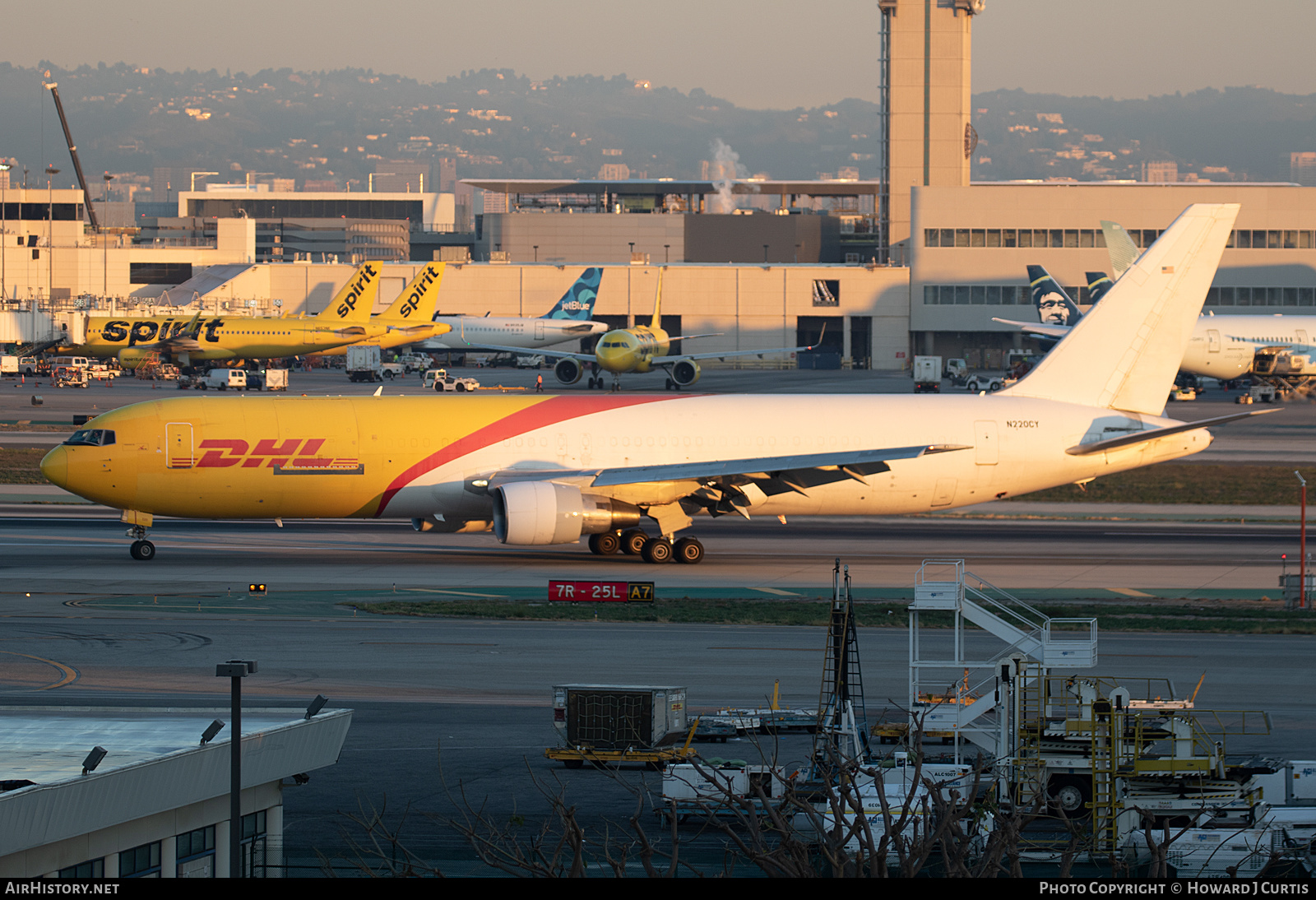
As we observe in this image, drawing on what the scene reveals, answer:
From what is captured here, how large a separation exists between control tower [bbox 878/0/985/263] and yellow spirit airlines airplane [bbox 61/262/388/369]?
68.0 metres

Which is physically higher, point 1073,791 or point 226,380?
point 226,380

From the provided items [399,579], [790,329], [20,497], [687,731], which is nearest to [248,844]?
[687,731]

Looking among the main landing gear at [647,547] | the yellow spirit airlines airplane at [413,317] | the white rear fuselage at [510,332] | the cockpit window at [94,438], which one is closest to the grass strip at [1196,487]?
the main landing gear at [647,547]

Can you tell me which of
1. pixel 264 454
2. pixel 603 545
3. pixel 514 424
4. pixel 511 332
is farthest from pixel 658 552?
pixel 511 332

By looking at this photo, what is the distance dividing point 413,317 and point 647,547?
98993 millimetres

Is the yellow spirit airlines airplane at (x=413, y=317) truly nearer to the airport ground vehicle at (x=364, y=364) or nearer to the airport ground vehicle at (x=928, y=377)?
the airport ground vehicle at (x=364, y=364)

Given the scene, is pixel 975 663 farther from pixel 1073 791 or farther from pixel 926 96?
pixel 926 96

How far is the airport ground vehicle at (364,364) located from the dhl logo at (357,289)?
13655 millimetres

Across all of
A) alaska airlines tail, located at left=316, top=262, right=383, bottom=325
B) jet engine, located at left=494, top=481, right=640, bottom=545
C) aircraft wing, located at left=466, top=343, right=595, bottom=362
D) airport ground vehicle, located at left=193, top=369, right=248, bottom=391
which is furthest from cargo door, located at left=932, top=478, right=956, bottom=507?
alaska airlines tail, located at left=316, top=262, right=383, bottom=325

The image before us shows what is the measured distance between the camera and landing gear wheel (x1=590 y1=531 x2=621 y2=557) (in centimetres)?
4491

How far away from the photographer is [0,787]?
1458 cm

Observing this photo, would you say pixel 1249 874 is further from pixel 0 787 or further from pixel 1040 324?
pixel 1040 324

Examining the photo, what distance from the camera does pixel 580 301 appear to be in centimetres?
14688

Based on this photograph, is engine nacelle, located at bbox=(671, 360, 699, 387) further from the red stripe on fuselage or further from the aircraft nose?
the aircraft nose
